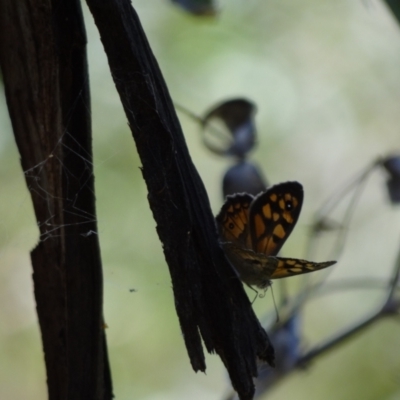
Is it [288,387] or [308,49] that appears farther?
[308,49]

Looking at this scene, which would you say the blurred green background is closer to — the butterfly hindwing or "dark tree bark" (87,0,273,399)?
the butterfly hindwing

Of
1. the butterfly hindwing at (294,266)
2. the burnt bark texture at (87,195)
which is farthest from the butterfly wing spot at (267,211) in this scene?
the burnt bark texture at (87,195)

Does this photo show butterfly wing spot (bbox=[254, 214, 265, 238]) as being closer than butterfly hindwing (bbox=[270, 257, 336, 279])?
No

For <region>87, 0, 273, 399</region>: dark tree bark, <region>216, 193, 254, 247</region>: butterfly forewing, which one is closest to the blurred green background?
<region>216, 193, 254, 247</region>: butterfly forewing

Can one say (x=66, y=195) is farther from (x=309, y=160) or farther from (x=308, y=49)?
(x=308, y=49)

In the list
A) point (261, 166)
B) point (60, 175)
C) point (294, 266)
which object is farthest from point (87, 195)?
point (261, 166)

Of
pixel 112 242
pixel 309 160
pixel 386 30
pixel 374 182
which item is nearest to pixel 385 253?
pixel 374 182
